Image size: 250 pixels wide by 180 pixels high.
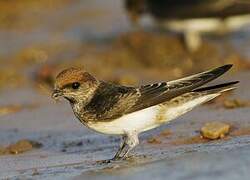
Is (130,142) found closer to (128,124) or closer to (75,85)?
(128,124)

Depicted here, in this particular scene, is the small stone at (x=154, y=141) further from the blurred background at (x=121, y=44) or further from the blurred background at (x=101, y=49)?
the blurred background at (x=121, y=44)

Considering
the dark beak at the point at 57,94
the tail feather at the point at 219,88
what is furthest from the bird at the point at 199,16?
the dark beak at the point at 57,94

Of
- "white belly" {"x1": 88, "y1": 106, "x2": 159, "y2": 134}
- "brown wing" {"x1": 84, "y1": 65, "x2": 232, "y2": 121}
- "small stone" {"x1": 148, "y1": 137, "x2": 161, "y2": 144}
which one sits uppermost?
"brown wing" {"x1": 84, "y1": 65, "x2": 232, "y2": 121}

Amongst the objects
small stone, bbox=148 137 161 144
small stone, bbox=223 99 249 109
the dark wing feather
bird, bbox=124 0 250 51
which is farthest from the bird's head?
bird, bbox=124 0 250 51

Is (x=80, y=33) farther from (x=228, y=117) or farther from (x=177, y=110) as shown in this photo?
(x=177, y=110)

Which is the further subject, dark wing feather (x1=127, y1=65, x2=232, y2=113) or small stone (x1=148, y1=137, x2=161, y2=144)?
small stone (x1=148, y1=137, x2=161, y2=144)

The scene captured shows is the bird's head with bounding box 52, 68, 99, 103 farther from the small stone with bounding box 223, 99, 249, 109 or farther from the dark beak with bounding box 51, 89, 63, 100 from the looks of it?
the small stone with bounding box 223, 99, 249, 109

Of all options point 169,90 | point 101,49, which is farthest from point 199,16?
point 169,90
